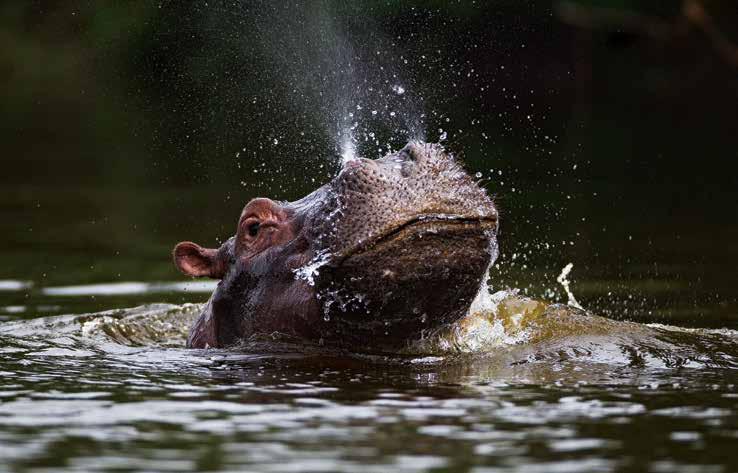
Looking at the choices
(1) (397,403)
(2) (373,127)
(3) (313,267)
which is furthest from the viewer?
(2) (373,127)

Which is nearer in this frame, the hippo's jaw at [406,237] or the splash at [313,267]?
the hippo's jaw at [406,237]

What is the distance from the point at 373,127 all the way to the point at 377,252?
1183 cm

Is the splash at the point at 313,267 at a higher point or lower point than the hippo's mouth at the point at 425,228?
lower

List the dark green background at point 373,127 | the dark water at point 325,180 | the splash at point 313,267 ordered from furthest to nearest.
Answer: the dark green background at point 373,127
the splash at point 313,267
the dark water at point 325,180

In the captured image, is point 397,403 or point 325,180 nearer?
point 397,403

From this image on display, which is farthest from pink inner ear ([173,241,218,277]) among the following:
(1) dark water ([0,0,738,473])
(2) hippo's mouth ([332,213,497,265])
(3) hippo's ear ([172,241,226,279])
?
(2) hippo's mouth ([332,213,497,265])

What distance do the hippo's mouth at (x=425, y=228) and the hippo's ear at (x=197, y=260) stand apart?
1.61 m

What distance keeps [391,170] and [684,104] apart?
2611cm

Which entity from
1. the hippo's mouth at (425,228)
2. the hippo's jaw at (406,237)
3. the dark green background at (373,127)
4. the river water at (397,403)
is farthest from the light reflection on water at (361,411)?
the dark green background at (373,127)

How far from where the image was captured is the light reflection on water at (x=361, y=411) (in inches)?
203

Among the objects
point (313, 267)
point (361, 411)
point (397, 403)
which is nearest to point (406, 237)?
point (313, 267)

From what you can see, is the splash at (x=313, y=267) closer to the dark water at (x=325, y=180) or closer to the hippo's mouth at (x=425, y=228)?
the hippo's mouth at (x=425, y=228)

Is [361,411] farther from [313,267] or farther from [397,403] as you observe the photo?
[313,267]

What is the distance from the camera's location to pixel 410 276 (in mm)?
6824
